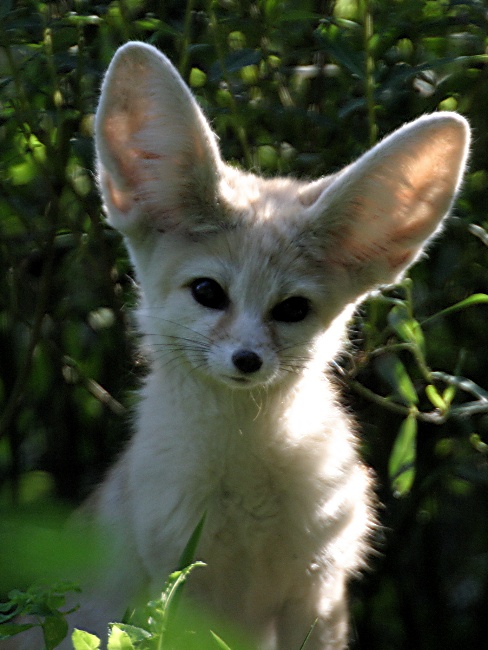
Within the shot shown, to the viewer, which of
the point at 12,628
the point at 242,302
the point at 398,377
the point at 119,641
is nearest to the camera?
the point at 119,641

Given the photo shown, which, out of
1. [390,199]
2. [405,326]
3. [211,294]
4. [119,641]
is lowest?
[405,326]

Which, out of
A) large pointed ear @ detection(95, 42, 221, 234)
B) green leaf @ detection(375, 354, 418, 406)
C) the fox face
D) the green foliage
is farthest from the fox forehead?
the green foliage

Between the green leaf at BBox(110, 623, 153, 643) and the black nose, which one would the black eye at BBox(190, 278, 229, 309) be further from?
the green leaf at BBox(110, 623, 153, 643)

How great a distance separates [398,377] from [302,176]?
1095 millimetres

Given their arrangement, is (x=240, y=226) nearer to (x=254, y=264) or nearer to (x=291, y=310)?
(x=254, y=264)

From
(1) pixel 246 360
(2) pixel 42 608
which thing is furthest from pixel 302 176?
(2) pixel 42 608

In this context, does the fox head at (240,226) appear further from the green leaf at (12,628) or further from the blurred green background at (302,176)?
the green leaf at (12,628)

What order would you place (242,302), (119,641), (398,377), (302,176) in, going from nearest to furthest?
(119,641) < (242,302) < (398,377) < (302,176)

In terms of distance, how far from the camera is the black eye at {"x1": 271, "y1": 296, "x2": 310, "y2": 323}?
2.34 metres

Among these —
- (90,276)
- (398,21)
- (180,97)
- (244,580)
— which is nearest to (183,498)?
(244,580)

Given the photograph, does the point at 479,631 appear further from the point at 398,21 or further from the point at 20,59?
the point at 20,59

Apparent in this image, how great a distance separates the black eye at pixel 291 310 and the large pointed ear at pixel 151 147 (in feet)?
1.12

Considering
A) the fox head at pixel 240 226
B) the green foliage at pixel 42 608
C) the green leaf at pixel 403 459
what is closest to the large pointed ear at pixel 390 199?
the fox head at pixel 240 226

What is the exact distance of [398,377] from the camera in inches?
102
